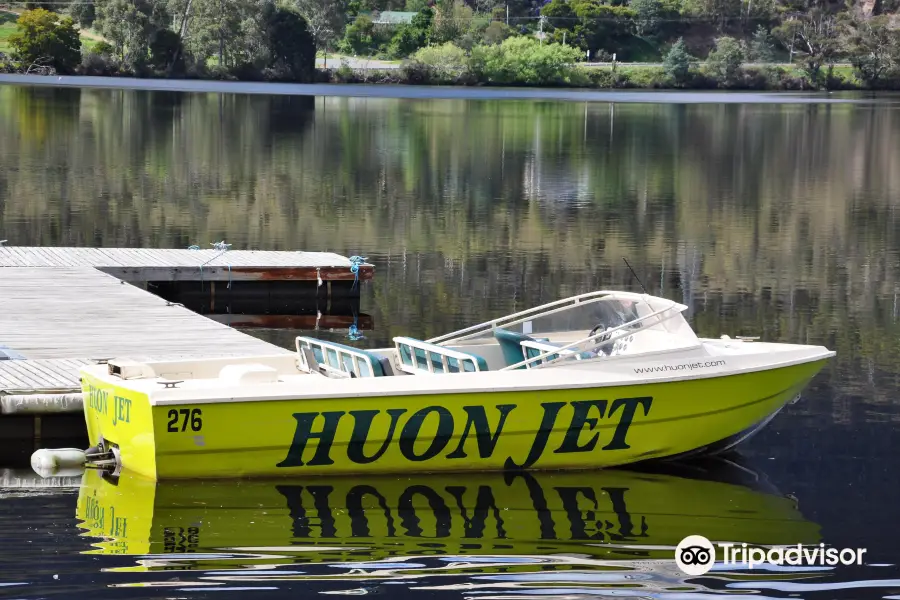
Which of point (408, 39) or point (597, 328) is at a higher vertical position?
point (408, 39)

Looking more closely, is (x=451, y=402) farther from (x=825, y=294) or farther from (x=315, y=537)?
(x=825, y=294)

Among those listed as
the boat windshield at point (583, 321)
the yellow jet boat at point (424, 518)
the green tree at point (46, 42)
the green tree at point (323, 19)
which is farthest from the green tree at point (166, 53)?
the yellow jet boat at point (424, 518)

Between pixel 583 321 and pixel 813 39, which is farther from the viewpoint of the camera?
pixel 813 39

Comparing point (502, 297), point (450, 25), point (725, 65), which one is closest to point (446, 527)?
point (502, 297)

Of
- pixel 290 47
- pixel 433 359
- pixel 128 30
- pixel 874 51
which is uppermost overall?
pixel 128 30

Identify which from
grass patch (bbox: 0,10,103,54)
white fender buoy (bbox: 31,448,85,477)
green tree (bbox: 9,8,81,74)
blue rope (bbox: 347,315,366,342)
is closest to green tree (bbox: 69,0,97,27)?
grass patch (bbox: 0,10,103,54)

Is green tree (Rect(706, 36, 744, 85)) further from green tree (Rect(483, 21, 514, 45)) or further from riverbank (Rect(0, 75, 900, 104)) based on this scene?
green tree (Rect(483, 21, 514, 45))

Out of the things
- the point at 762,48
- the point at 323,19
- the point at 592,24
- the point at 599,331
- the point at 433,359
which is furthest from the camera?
the point at 762,48

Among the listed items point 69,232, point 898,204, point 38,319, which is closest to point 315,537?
point 38,319

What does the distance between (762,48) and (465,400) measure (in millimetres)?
185551

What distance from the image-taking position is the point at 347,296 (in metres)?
24.9

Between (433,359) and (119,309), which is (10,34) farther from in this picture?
(433,359)

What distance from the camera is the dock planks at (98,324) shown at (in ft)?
55.9

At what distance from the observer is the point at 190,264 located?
24.5 meters
